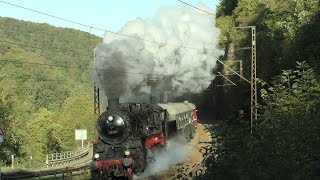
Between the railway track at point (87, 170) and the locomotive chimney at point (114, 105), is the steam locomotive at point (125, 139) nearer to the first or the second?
the locomotive chimney at point (114, 105)

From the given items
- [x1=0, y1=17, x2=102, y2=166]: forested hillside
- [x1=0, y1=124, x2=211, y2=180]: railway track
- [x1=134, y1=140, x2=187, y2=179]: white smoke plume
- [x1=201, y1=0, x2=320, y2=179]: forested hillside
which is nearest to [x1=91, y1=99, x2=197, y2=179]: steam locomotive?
[x1=134, y1=140, x2=187, y2=179]: white smoke plume

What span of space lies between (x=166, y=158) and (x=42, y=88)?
105099mm

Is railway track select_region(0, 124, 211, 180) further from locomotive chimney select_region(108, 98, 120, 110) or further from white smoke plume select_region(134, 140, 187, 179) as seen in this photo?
locomotive chimney select_region(108, 98, 120, 110)

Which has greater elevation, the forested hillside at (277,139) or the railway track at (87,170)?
the forested hillside at (277,139)

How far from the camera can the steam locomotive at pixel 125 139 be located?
1672cm

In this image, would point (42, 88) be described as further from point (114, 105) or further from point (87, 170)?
point (114, 105)

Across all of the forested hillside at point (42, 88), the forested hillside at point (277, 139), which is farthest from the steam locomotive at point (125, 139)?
the forested hillside at point (42, 88)

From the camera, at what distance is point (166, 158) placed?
2055 cm

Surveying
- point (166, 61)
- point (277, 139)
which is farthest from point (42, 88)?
point (277, 139)

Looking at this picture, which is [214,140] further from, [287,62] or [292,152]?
[287,62]

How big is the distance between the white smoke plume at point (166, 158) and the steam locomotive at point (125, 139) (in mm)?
443

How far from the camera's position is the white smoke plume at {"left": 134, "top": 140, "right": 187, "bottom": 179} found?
60.0 ft

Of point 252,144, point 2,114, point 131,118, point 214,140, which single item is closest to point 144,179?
point 131,118

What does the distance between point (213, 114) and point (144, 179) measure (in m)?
41.9
